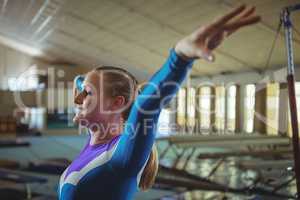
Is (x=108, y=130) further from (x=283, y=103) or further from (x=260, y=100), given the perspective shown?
(x=260, y=100)

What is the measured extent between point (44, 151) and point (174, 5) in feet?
11.7

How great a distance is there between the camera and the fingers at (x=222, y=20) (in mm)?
434

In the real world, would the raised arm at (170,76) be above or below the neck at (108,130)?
above

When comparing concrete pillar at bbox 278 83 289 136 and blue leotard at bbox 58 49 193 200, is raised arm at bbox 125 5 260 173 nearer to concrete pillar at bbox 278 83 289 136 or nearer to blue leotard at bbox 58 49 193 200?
blue leotard at bbox 58 49 193 200

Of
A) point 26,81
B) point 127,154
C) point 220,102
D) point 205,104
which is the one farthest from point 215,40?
point 26,81

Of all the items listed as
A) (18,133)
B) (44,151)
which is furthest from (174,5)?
(18,133)

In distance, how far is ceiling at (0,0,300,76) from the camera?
9.03 feet

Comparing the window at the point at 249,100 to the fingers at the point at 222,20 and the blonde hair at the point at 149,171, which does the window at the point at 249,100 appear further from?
the fingers at the point at 222,20

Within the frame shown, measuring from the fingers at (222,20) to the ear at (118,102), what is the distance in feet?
0.83

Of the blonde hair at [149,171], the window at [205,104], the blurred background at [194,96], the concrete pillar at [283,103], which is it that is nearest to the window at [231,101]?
the blurred background at [194,96]

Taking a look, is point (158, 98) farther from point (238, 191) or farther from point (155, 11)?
point (155, 11)

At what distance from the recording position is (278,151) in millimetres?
3332

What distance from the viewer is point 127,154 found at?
1.94 ft

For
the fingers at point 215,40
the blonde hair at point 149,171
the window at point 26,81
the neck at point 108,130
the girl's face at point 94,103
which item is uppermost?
the window at point 26,81
